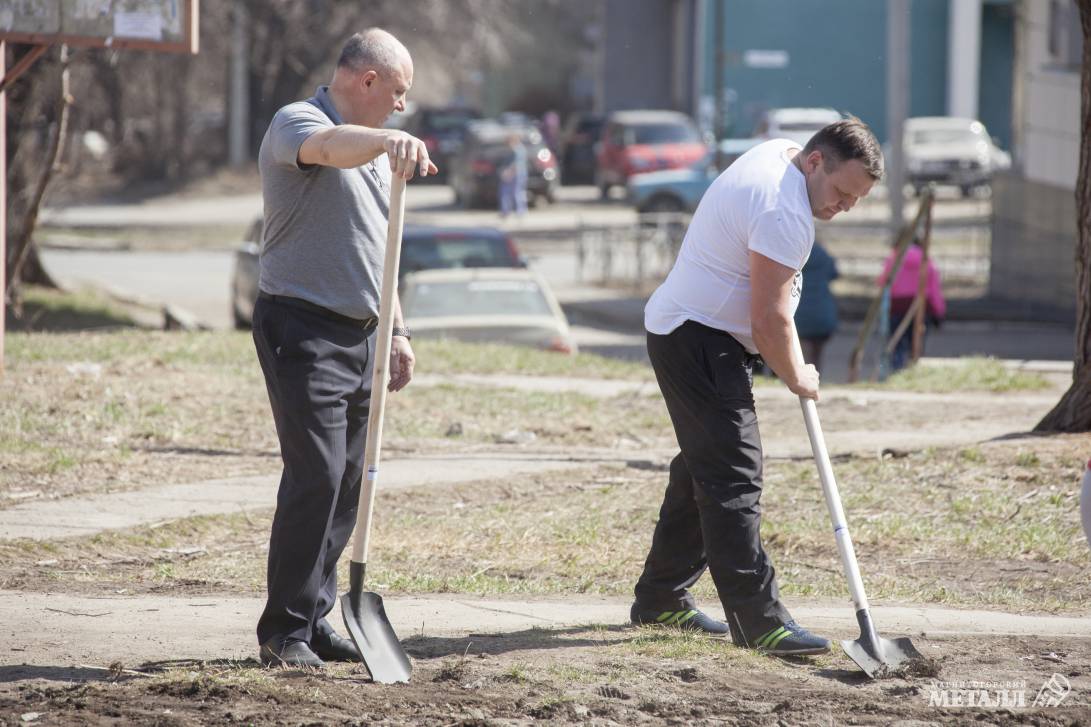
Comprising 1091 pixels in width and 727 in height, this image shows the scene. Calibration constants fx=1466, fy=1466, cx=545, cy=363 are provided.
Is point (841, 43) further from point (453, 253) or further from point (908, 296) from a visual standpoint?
point (453, 253)

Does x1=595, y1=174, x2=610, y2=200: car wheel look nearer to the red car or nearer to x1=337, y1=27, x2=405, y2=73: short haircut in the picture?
the red car

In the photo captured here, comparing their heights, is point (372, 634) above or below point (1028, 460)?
above

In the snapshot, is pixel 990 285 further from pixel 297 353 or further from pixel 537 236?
pixel 297 353

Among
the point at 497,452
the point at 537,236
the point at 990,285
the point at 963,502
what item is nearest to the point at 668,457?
the point at 497,452

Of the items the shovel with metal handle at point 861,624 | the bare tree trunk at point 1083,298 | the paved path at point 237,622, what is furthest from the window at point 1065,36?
the shovel with metal handle at point 861,624

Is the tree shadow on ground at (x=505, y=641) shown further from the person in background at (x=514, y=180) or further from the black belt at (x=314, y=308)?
the person in background at (x=514, y=180)

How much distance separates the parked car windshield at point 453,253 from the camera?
44.7 feet

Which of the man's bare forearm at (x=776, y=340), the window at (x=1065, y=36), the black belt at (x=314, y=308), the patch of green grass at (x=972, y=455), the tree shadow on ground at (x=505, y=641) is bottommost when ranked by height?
the patch of green grass at (x=972, y=455)

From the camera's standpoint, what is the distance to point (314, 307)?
4.43 metres

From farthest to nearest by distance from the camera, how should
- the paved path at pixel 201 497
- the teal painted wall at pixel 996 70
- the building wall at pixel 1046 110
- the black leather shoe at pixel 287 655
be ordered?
the teal painted wall at pixel 996 70, the building wall at pixel 1046 110, the paved path at pixel 201 497, the black leather shoe at pixel 287 655

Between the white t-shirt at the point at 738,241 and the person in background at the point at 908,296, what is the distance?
29.2 ft

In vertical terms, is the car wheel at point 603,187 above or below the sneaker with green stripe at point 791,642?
above

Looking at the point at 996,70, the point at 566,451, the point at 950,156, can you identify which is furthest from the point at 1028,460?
the point at 996,70

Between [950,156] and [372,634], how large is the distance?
34947 mm
